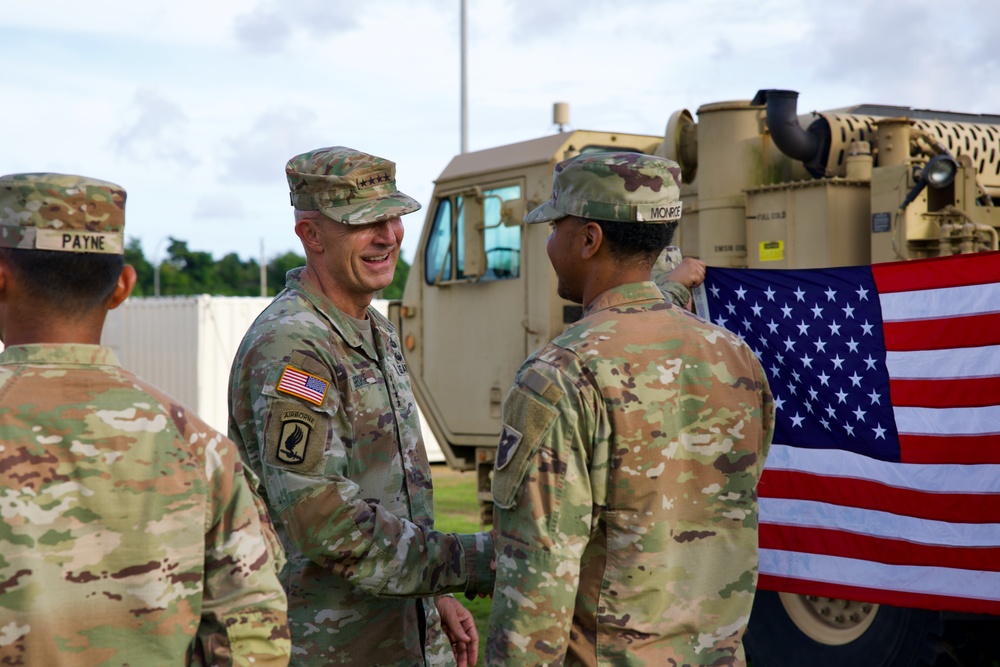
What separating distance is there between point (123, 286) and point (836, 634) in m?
4.35

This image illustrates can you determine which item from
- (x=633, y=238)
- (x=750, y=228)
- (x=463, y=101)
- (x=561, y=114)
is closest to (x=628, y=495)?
(x=633, y=238)

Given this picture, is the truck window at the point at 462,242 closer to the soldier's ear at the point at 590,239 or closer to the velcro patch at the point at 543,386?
the soldier's ear at the point at 590,239

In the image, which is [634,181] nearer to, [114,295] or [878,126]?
[114,295]

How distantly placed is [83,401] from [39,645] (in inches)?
14.6

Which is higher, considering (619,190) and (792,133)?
(792,133)

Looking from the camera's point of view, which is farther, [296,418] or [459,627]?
[459,627]

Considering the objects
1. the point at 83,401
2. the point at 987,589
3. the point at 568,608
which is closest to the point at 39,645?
the point at 83,401

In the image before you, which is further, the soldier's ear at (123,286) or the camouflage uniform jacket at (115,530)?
the soldier's ear at (123,286)

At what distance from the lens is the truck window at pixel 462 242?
7.14m

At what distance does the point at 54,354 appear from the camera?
177 cm

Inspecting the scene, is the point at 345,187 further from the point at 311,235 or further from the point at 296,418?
the point at 296,418

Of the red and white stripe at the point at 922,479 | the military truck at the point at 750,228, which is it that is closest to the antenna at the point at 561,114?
the military truck at the point at 750,228

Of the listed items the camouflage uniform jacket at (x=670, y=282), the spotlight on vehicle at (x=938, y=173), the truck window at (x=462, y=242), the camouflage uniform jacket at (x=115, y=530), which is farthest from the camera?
the truck window at (x=462, y=242)

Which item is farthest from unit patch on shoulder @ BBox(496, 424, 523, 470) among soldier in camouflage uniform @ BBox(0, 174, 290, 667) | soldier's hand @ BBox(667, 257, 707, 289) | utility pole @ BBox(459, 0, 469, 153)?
utility pole @ BBox(459, 0, 469, 153)
